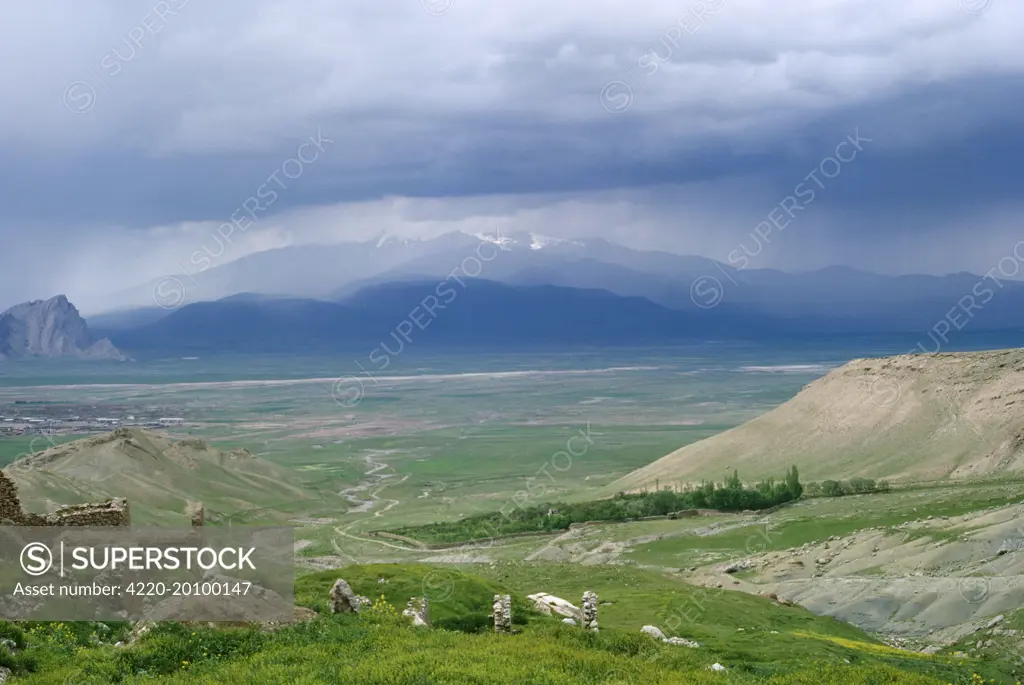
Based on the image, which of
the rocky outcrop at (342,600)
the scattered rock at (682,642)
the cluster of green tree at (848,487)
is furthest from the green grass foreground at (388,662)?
the cluster of green tree at (848,487)

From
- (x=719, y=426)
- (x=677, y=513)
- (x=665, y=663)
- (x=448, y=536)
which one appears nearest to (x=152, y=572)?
(x=665, y=663)

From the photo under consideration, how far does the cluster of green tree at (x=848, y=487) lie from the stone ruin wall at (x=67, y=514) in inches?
2600

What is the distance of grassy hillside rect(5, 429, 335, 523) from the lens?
69.1 metres

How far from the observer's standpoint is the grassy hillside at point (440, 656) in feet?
57.4

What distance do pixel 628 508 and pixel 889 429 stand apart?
28.9 m

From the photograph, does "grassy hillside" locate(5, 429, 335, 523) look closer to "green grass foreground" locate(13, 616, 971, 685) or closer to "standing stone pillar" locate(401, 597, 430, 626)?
"standing stone pillar" locate(401, 597, 430, 626)

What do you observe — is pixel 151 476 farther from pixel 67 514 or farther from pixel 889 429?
pixel 889 429

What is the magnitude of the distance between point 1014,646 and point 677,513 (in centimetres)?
5047

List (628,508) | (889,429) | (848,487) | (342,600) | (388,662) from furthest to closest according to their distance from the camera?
(889,429), (628,508), (848,487), (342,600), (388,662)

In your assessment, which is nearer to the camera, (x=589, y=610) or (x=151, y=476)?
(x=589, y=610)

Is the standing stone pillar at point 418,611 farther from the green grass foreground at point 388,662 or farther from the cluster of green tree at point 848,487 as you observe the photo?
the cluster of green tree at point 848,487

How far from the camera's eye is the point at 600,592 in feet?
132

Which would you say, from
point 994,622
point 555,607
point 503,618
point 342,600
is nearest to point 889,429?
point 994,622

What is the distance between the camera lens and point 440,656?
1838 centimetres
